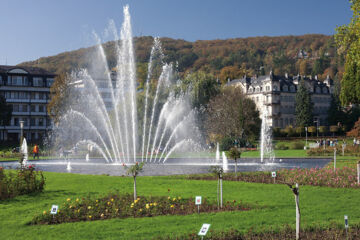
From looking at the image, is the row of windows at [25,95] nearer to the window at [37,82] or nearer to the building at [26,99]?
the building at [26,99]

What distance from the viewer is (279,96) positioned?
107 meters

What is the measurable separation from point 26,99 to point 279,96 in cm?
6033

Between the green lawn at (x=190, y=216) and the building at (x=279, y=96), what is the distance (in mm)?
87883

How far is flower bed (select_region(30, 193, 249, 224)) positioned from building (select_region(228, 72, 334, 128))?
92.9m

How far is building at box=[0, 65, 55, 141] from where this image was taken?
286 ft

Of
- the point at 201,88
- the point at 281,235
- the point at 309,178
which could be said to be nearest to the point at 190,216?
the point at 281,235

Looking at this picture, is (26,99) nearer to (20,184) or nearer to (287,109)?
(287,109)

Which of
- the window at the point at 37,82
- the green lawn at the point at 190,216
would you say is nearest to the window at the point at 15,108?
the window at the point at 37,82

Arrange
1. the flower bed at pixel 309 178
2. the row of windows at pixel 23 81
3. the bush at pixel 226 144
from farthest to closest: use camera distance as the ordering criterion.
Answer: the row of windows at pixel 23 81 < the bush at pixel 226 144 < the flower bed at pixel 309 178

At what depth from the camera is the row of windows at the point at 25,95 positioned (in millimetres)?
87250

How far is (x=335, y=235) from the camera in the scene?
991 cm

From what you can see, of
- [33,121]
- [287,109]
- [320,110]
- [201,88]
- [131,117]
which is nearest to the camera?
[131,117]

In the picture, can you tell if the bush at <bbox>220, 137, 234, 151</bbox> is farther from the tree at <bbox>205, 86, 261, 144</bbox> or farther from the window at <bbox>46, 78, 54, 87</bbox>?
the window at <bbox>46, 78, 54, 87</bbox>

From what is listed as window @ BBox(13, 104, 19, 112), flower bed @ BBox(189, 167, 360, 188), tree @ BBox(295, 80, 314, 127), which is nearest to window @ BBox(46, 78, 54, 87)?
window @ BBox(13, 104, 19, 112)
